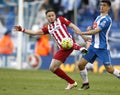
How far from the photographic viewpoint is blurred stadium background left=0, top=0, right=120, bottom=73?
27.7 m

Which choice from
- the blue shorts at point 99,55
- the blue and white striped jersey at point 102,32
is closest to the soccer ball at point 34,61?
the blue shorts at point 99,55

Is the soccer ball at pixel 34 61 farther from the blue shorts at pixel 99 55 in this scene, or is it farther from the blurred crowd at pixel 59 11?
the blue shorts at pixel 99 55

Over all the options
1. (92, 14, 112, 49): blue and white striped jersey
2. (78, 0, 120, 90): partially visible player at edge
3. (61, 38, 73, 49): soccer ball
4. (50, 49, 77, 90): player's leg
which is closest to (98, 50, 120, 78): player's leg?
(78, 0, 120, 90): partially visible player at edge

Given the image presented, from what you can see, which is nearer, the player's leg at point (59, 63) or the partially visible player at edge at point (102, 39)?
the partially visible player at edge at point (102, 39)

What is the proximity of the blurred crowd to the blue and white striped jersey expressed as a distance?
13.5m

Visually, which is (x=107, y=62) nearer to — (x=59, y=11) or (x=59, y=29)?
(x=59, y=29)

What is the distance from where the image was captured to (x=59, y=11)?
96.7 feet

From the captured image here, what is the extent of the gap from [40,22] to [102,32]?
15.3 metres

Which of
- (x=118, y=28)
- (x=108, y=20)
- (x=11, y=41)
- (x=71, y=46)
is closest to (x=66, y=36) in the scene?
(x=71, y=46)

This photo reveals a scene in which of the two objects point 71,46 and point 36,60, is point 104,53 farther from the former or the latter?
point 36,60

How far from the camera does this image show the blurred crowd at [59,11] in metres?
28.4

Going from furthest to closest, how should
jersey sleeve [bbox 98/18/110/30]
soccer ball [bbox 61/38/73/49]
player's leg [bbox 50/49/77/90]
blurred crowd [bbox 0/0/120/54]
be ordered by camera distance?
1. blurred crowd [bbox 0/0/120/54]
2. player's leg [bbox 50/49/77/90]
3. soccer ball [bbox 61/38/73/49]
4. jersey sleeve [bbox 98/18/110/30]

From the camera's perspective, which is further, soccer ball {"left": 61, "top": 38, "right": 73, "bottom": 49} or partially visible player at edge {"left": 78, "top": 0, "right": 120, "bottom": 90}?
soccer ball {"left": 61, "top": 38, "right": 73, "bottom": 49}

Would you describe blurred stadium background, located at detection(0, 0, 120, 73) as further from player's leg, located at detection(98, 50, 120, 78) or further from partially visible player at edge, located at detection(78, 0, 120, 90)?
player's leg, located at detection(98, 50, 120, 78)
